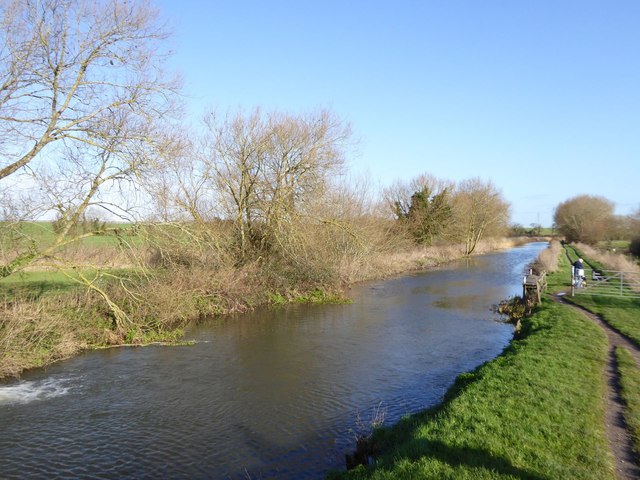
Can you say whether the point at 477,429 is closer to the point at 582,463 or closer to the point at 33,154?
the point at 582,463

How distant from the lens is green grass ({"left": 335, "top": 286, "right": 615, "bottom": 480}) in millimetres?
5820

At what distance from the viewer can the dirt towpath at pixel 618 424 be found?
19.5 ft

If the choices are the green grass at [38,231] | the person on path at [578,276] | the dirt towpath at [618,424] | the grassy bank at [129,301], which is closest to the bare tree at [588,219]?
the person on path at [578,276]

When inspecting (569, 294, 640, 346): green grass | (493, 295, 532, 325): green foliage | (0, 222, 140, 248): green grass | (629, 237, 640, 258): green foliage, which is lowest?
(493, 295, 532, 325): green foliage

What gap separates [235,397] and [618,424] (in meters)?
7.65

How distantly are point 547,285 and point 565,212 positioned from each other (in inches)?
2513

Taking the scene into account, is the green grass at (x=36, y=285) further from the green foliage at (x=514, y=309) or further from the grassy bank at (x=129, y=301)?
the green foliage at (x=514, y=309)

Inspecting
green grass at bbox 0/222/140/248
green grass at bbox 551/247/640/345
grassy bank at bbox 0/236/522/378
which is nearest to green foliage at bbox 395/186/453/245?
grassy bank at bbox 0/236/522/378

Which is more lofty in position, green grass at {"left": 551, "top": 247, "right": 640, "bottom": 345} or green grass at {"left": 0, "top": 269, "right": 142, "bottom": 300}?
green grass at {"left": 0, "top": 269, "right": 142, "bottom": 300}

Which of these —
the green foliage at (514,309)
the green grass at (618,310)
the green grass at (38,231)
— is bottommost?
the green foliage at (514,309)

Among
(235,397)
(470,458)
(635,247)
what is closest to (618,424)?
(470,458)

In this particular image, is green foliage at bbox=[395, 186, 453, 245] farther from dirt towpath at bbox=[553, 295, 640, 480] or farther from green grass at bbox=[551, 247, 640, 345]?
dirt towpath at bbox=[553, 295, 640, 480]

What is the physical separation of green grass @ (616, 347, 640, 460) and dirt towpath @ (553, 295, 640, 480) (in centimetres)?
7

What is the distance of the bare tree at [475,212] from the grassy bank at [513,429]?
149 feet
